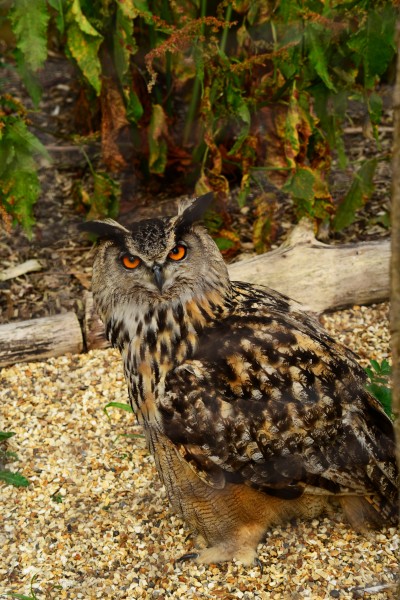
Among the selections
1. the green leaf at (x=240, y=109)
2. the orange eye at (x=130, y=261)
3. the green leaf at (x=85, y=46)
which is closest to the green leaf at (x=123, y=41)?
the green leaf at (x=85, y=46)

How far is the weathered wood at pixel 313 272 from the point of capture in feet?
12.6

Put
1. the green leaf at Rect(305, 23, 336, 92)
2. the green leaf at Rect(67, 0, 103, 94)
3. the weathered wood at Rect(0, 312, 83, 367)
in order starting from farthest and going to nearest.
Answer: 1. the weathered wood at Rect(0, 312, 83, 367)
2. the green leaf at Rect(67, 0, 103, 94)
3. the green leaf at Rect(305, 23, 336, 92)

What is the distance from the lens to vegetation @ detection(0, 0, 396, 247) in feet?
10.6

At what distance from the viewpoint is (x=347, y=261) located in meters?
3.88

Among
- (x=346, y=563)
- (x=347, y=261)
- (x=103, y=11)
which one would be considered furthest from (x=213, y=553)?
(x=103, y=11)

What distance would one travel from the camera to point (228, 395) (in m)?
2.53

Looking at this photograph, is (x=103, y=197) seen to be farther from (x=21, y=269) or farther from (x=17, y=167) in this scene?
(x=17, y=167)

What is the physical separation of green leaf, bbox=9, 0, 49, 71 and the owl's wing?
4.58 feet

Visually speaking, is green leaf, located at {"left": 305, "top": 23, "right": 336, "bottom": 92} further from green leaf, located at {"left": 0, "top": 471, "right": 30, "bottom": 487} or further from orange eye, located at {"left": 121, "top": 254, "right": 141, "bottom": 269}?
green leaf, located at {"left": 0, "top": 471, "right": 30, "bottom": 487}

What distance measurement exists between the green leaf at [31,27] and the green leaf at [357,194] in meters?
1.67

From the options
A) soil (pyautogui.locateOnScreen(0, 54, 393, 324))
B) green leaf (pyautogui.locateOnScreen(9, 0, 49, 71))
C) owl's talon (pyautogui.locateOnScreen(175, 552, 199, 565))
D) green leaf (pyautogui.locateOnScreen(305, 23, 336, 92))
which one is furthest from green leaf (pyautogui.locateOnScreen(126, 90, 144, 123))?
owl's talon (pyautogui.locateOnScreen(175, 552, 199, 565))

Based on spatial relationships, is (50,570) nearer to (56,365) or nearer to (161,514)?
(161,514)

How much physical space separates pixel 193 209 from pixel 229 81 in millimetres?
1162

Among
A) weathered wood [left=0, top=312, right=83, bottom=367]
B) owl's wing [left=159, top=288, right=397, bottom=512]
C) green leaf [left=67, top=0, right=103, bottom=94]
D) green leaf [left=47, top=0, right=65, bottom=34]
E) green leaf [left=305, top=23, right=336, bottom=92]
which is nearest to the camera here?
owl's wing [left=159, top=288, right=397, bottom=512]
